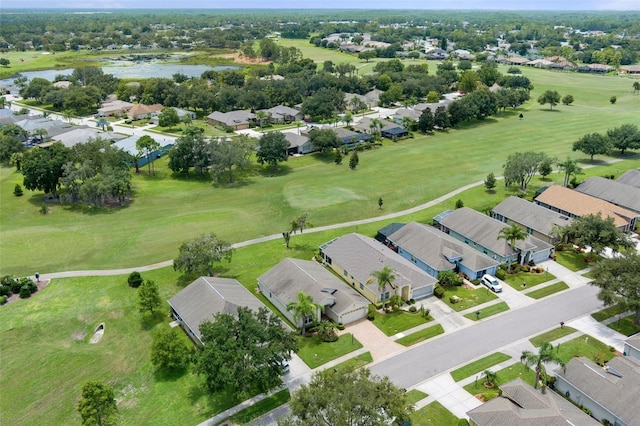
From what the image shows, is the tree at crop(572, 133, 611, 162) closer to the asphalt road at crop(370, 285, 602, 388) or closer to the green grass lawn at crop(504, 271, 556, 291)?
the green grass lawn at crop(504, 271, 556, 291)

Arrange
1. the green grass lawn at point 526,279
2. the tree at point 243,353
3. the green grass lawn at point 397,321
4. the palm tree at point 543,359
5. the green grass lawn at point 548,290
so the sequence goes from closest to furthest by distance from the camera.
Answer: the tree at point 243,353 → the palm tree at point 543,359 → the green grass lawn at point 397,321 → the green grass lawn at point 548,290 → the green grass lawn at point 526,279

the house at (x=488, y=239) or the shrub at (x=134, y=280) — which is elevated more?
the house at (x=488, y=239)

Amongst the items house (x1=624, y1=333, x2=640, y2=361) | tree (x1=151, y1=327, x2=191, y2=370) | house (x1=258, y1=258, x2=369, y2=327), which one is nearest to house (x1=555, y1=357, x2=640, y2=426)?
house (x1=624, y1=333, x2=640, y2=361)

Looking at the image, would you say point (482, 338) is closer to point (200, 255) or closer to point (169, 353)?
point (169, 353)

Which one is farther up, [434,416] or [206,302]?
[206,302]

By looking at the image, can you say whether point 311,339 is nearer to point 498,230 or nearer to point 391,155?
point 498,230

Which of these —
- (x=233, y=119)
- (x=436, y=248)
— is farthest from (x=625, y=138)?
(x=233, y=119)

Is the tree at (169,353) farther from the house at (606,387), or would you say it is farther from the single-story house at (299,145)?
the single-story house at (299,145)

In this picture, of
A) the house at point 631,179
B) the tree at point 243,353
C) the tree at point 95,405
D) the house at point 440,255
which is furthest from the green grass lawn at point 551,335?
the house at point 631,179
